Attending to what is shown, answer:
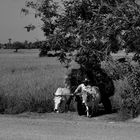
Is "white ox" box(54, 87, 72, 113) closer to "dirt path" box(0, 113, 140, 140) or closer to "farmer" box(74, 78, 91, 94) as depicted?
"farmer" box(74, 78, 91, 94)

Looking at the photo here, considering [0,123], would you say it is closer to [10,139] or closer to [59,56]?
[10,139]

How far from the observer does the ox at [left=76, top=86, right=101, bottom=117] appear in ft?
44.9

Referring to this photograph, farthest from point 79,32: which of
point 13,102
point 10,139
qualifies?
point 10,139

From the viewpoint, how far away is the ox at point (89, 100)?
13.7 metres

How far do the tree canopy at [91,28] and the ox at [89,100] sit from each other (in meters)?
0.91

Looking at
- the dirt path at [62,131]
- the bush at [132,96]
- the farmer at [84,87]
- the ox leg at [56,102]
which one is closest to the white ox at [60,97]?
the ox leg at [56,102]

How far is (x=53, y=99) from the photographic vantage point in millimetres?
14609

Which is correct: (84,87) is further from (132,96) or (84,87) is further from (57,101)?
(132,96)

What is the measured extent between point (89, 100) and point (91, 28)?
221cm

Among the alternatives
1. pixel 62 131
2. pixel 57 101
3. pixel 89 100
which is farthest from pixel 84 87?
pixel 62 131

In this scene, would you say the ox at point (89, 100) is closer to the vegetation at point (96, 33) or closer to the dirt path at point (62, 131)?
the vegetation at point (96, 33)

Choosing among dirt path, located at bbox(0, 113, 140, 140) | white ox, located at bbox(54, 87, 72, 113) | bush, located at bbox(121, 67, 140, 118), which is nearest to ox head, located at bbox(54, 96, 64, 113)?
white ox, located at bbox(54, 87, 72, 113)

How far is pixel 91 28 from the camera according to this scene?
13328 mm

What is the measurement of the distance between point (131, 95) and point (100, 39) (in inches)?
74.6
